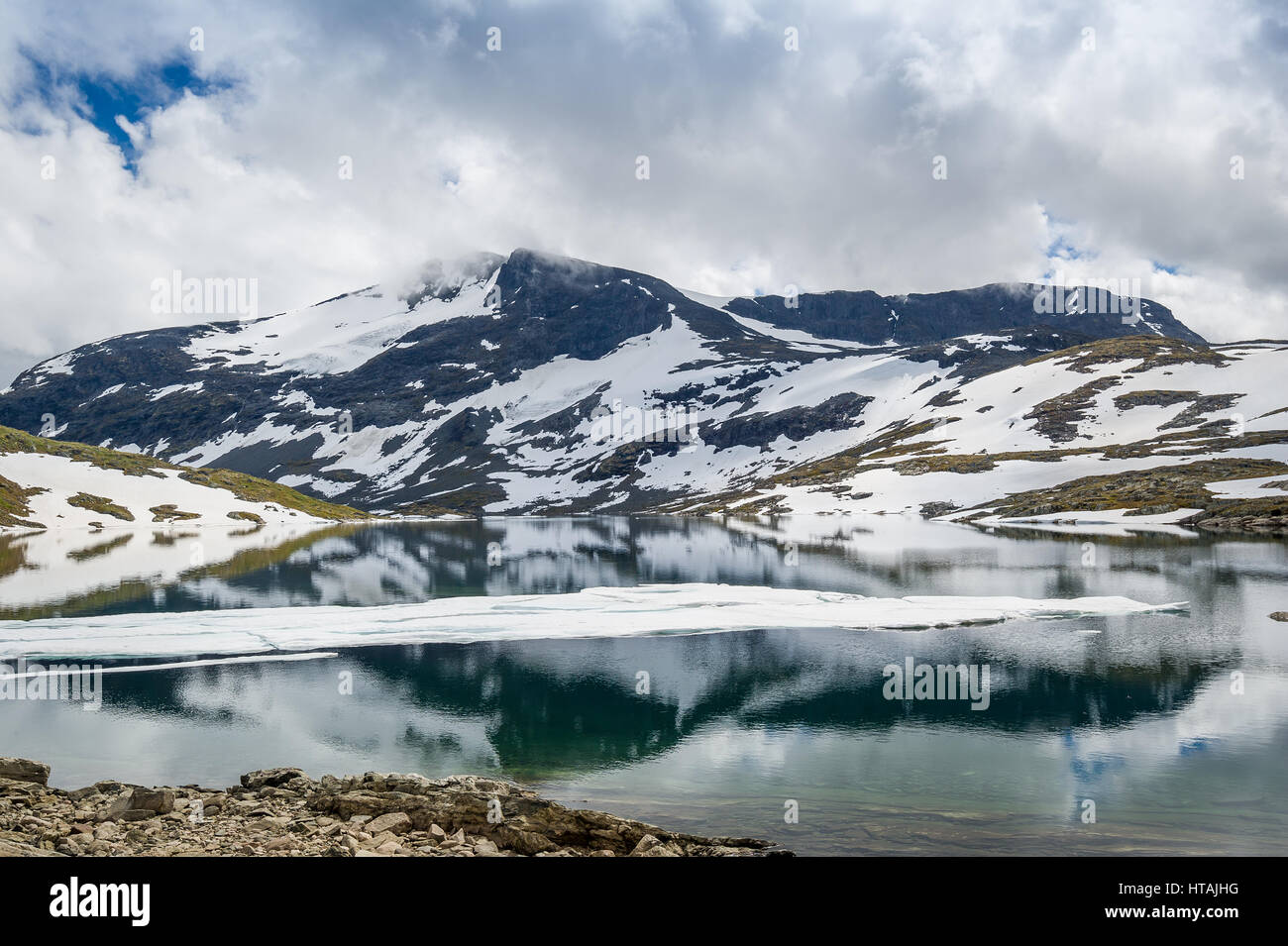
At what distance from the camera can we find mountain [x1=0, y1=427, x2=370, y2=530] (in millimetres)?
128500

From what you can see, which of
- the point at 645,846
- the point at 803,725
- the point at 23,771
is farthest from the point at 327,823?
the point at 803,725

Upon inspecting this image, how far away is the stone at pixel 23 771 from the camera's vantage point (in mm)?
19797

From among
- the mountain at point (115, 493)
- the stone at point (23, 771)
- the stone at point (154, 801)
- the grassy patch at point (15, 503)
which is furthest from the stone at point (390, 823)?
the grassy patch at point (15, 503)

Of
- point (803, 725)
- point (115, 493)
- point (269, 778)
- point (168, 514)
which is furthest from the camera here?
point (115, 493)

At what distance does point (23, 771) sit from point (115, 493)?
146 meters

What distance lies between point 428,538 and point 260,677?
90769 millimetres

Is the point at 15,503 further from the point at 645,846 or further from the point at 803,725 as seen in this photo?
the point at 645,846

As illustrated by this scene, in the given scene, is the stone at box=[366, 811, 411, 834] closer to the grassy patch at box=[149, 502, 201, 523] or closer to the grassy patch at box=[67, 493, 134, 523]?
the grassy patch at box=[67, 493, 134, 523]

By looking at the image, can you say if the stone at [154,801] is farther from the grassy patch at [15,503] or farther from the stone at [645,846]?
the grassy patch at [15,503]

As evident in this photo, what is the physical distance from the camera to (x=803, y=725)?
27094 millimetres

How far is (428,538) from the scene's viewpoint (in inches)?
4843

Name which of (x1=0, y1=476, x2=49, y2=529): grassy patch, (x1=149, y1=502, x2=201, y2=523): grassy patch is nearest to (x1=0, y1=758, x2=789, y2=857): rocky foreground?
(x1=0, y1=476, x2=49, y2=529): grassy patch
